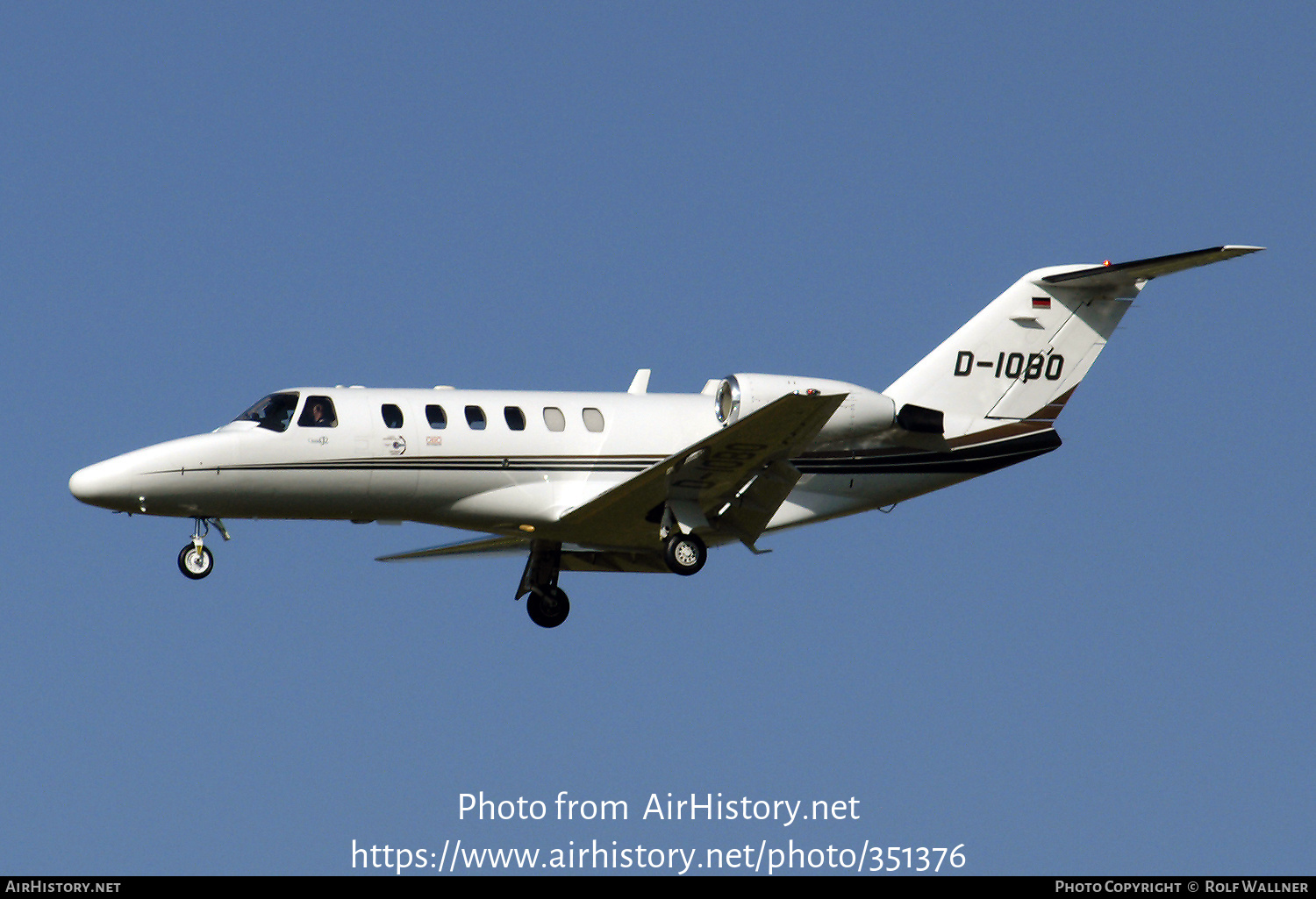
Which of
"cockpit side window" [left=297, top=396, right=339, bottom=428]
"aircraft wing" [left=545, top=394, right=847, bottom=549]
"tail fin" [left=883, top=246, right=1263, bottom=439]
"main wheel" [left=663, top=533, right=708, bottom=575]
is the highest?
"tail fin" [left=883, top=246, right=1263, bottom=439]

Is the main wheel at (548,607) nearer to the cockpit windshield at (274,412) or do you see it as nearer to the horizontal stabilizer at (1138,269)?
the cockpit windshield at (274,412)

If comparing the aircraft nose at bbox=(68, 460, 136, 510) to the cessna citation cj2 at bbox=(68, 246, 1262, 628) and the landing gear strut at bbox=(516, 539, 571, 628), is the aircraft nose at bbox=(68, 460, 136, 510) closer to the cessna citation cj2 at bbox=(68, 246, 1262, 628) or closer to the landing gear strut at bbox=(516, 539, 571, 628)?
the cessna citation cj2 at bbox=(68, 246, 1262, 628)

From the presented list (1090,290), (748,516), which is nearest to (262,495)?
(748,516)

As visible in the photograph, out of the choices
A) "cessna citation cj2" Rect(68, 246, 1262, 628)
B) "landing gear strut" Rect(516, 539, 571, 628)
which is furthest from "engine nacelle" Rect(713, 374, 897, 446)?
"landing gear strut" Rect(516, 539, 571, 628)

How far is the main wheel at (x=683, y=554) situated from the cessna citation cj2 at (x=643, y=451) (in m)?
0.02

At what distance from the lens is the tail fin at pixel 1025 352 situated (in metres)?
25.5

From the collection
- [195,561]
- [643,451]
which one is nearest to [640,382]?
[643,451]

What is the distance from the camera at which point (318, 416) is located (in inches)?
895

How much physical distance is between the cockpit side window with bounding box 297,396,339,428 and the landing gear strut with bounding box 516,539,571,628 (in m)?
4.20

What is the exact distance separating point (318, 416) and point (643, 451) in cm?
449

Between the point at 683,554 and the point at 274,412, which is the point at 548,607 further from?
the point at 274,412

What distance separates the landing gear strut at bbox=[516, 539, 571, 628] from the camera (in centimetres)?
2564

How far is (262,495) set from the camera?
73.9 feet
